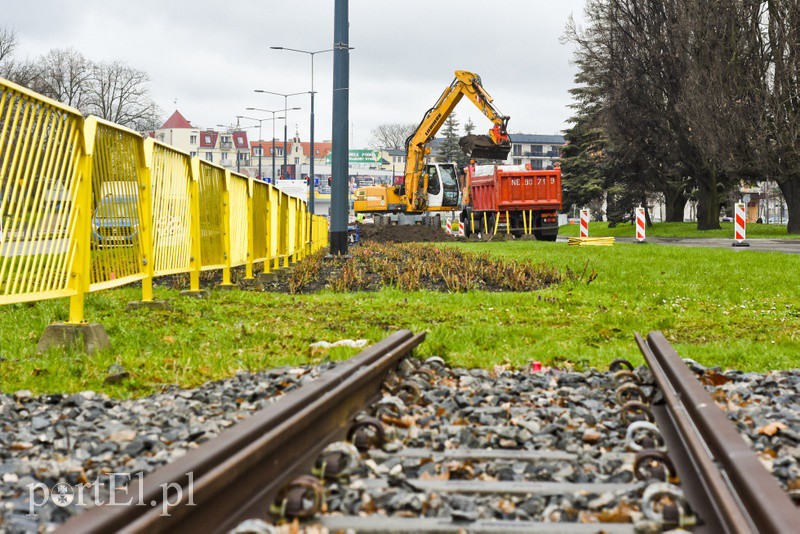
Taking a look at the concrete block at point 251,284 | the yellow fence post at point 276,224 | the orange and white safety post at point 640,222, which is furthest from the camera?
the orange and white safety post at point 640,222

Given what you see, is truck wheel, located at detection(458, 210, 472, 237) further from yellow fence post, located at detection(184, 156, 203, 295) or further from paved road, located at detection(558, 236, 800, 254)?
yellow fence post, located at detection(184, 156, 203, 295)

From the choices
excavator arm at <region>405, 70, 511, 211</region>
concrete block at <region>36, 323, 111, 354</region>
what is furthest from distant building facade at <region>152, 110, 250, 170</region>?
concrete block at <region>36, 323, 111, 354</region>

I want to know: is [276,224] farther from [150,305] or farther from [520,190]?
[520,190]

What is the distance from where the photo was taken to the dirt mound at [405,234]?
41688mm

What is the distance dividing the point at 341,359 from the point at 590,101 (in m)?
69.9

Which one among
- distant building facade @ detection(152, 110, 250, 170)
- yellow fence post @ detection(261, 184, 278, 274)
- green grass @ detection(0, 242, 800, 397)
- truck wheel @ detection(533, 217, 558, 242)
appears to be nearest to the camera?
green grass @ detection(0, 242, 800, 397)

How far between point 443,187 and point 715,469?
43.2 meters

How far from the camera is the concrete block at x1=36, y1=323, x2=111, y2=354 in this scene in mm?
6902

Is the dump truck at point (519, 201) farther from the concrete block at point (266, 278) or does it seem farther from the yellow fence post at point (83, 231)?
the yellow fence post at point (83, 231)

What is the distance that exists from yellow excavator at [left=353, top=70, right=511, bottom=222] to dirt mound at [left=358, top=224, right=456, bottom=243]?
1.96m

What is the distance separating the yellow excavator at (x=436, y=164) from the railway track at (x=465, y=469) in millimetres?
31051

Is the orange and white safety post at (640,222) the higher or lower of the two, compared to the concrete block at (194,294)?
higher

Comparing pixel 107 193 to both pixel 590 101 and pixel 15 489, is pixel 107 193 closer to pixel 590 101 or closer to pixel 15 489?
pixel 15 489

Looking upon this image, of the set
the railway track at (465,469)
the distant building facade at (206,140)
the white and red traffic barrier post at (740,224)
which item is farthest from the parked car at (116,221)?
the distant building facade at (206,140)
